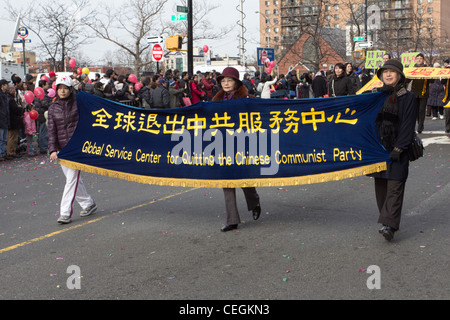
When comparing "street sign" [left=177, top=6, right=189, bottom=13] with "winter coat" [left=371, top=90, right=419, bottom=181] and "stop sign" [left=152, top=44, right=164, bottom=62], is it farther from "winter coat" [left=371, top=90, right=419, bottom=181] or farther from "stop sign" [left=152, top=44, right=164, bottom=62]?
"winter coat" [left=371, top=90, right=419, bottom=181]

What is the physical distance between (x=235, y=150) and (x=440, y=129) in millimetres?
13046

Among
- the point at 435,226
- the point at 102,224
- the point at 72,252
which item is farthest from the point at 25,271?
the point at 435,226

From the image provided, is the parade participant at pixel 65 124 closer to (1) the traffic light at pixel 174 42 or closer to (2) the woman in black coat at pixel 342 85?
(2) the woman in black coat at pixel 342 85

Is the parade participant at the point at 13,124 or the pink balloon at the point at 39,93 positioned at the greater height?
the pink balloon at the point at 39,93

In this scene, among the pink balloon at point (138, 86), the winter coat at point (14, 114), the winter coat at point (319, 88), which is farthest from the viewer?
the winter coat at point (319, 88)

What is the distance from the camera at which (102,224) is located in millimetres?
7039

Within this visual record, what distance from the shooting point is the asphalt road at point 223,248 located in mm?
4668

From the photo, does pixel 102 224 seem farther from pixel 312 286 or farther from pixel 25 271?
pixel 312 286

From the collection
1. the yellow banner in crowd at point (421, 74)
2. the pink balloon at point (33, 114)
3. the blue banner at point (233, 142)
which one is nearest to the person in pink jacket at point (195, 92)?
the pink balloon at point (33, 114)

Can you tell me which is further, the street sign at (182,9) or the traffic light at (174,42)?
the traffic light at (174,42)

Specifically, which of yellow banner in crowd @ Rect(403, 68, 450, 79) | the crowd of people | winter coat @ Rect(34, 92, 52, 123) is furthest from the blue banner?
yellow banner in crowd @ Rect(403, 68, 450, 79)

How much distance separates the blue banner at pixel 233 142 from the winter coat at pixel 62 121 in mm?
115

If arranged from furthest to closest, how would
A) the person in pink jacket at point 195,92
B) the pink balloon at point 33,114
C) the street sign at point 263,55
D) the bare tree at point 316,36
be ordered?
1. the bare tree at point 316,36
2. the street sign at point 263,55
3. the person in pink jacket at point 195,92
4. the pink balloon at point 33,114

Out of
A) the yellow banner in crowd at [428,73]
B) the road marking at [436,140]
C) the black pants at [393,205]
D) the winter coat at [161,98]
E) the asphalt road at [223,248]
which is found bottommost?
the asphalt road at [223,248]
